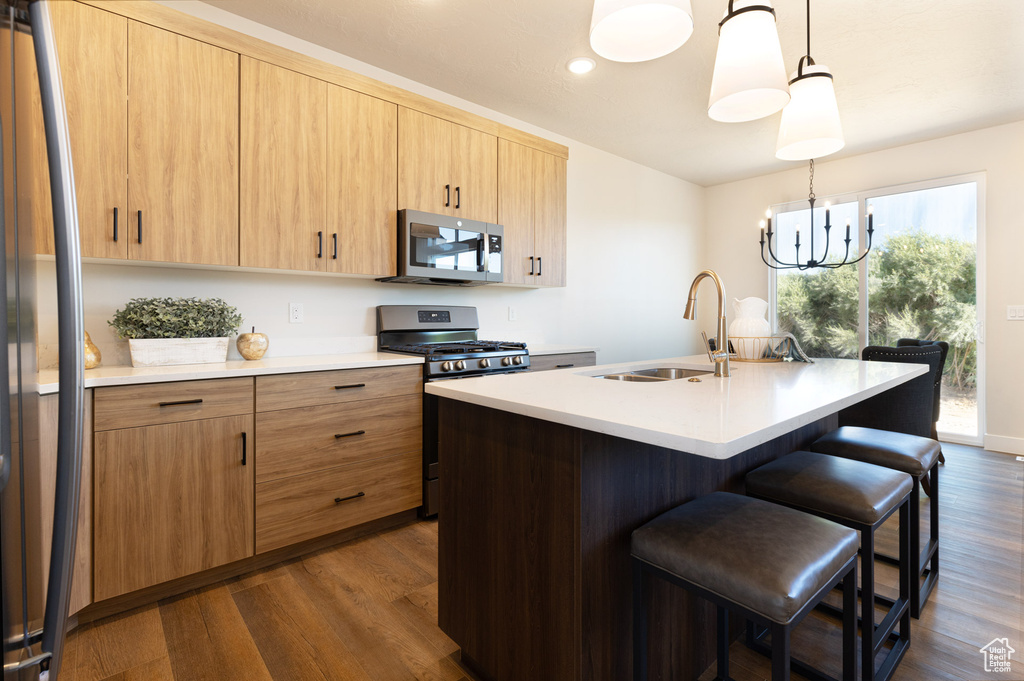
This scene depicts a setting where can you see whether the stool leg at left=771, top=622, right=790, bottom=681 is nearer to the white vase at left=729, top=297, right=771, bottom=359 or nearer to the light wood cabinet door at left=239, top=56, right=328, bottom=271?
the white vase at left=729, top=297, right=771, bottom=359

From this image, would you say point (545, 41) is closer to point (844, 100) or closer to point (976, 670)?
point (844, 100)

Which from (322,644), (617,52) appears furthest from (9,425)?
(617,52)

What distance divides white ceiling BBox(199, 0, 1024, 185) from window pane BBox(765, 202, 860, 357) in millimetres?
923

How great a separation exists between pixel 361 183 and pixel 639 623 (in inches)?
95.7

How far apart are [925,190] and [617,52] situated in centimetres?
435

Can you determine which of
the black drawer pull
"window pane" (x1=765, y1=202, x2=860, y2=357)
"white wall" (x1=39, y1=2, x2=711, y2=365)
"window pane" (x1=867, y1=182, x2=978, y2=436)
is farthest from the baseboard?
the black drawer pull

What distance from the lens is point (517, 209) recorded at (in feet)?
11.3

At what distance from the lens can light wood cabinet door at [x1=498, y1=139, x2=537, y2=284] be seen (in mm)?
3352

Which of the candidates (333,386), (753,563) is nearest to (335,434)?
(333,386)

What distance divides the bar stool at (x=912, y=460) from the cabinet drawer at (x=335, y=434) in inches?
74.0

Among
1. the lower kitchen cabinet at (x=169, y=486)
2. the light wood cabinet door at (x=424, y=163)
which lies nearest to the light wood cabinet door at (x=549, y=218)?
the light wood cabinet door at (x=424, y=163)

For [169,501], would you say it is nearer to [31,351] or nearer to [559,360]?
[31,351]

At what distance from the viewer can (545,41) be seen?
8.82ft

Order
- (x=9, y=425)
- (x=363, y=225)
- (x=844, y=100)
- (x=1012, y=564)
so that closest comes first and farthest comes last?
(x=9, y=425)
(x=1012, y=564)
(x=363, y=225)
(x=844, y=100)
